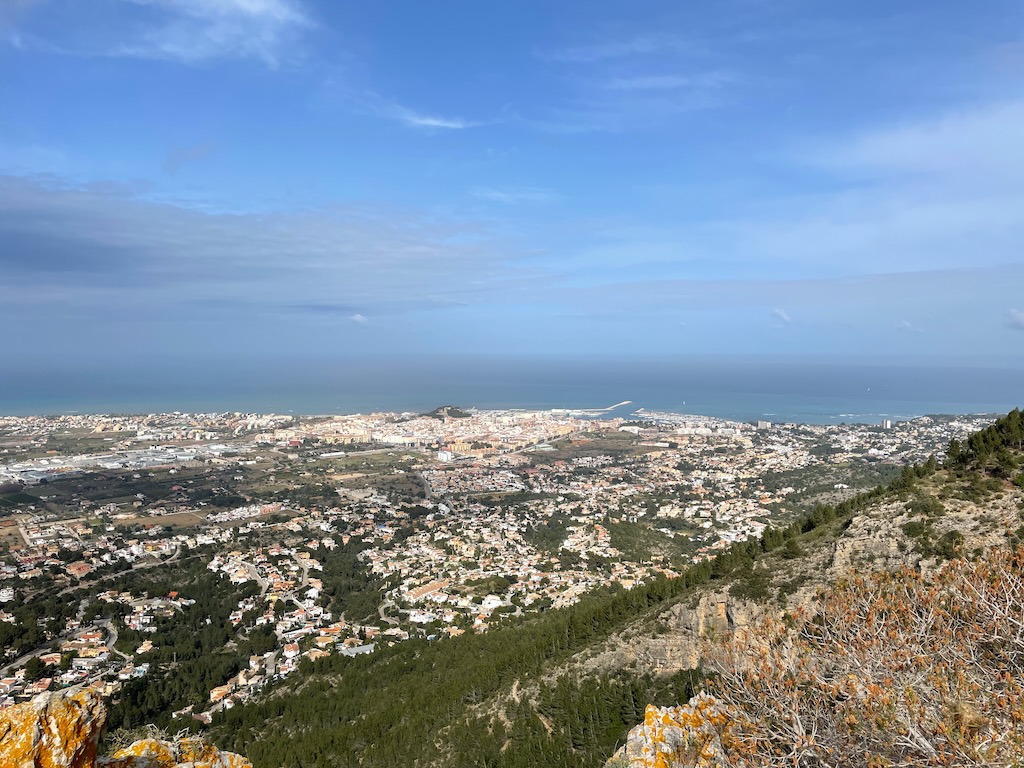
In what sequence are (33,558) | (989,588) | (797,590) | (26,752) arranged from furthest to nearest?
1. (33,558)
2. (797,590)
3. (989,588)
4. (26,752)

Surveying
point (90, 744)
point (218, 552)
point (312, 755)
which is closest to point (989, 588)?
point (90, 744)

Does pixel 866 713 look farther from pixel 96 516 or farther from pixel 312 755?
pixel 96 516

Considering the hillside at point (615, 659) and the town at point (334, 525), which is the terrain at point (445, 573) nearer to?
the hillside at point (615, 659)

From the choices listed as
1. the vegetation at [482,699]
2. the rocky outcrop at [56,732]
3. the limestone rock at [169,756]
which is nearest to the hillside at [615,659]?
the vegetation at [482,699]

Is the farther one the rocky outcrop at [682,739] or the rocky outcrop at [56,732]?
the rocky outcrop at [682,739]

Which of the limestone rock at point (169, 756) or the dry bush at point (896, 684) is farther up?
the dry bush at point (896, 684)

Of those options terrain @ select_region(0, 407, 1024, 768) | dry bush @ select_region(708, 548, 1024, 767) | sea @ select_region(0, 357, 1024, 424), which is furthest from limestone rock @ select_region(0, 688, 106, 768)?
sea @ select_region(0, 357, 1024, 424)

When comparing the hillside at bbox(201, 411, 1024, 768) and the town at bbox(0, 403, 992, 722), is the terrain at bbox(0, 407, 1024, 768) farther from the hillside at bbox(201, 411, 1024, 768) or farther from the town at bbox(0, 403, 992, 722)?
the town at bbox(0, 403, 992, 722)
